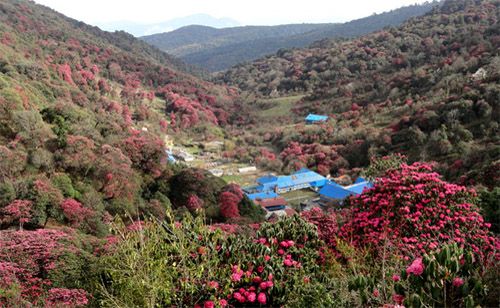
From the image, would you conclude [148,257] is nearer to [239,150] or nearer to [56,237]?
[56,237]

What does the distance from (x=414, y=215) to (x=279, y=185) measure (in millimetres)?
27938

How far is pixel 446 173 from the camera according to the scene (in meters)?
25.3

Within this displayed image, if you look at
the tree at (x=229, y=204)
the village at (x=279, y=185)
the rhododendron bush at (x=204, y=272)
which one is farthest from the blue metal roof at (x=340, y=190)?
the rhododendron bush at (x=204, y=272)

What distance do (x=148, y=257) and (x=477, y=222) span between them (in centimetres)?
699

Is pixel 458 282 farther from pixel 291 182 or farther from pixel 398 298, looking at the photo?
pixel 291 182

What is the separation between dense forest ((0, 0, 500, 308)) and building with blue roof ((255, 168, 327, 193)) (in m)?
3.80

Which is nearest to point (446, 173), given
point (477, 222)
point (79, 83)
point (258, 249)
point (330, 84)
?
point (477, 222)

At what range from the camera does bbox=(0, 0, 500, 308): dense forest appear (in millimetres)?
5629

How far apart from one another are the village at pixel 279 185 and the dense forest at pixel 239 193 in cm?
319

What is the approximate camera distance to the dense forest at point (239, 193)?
563cm

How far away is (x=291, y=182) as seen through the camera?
36.9 meters

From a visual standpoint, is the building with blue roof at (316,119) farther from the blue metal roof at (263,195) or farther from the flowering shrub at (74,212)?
the flowering shrub at (74,212)

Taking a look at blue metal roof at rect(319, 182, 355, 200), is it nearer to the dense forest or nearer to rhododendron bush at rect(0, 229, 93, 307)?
the dense forest

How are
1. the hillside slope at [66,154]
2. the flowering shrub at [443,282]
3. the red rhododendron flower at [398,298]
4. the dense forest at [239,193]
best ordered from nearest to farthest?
the flowering shrub at [443,282] → the red rhododendron flower at [398,298] → the dense forest at [239,193] → the hillside slope at [66,154]
